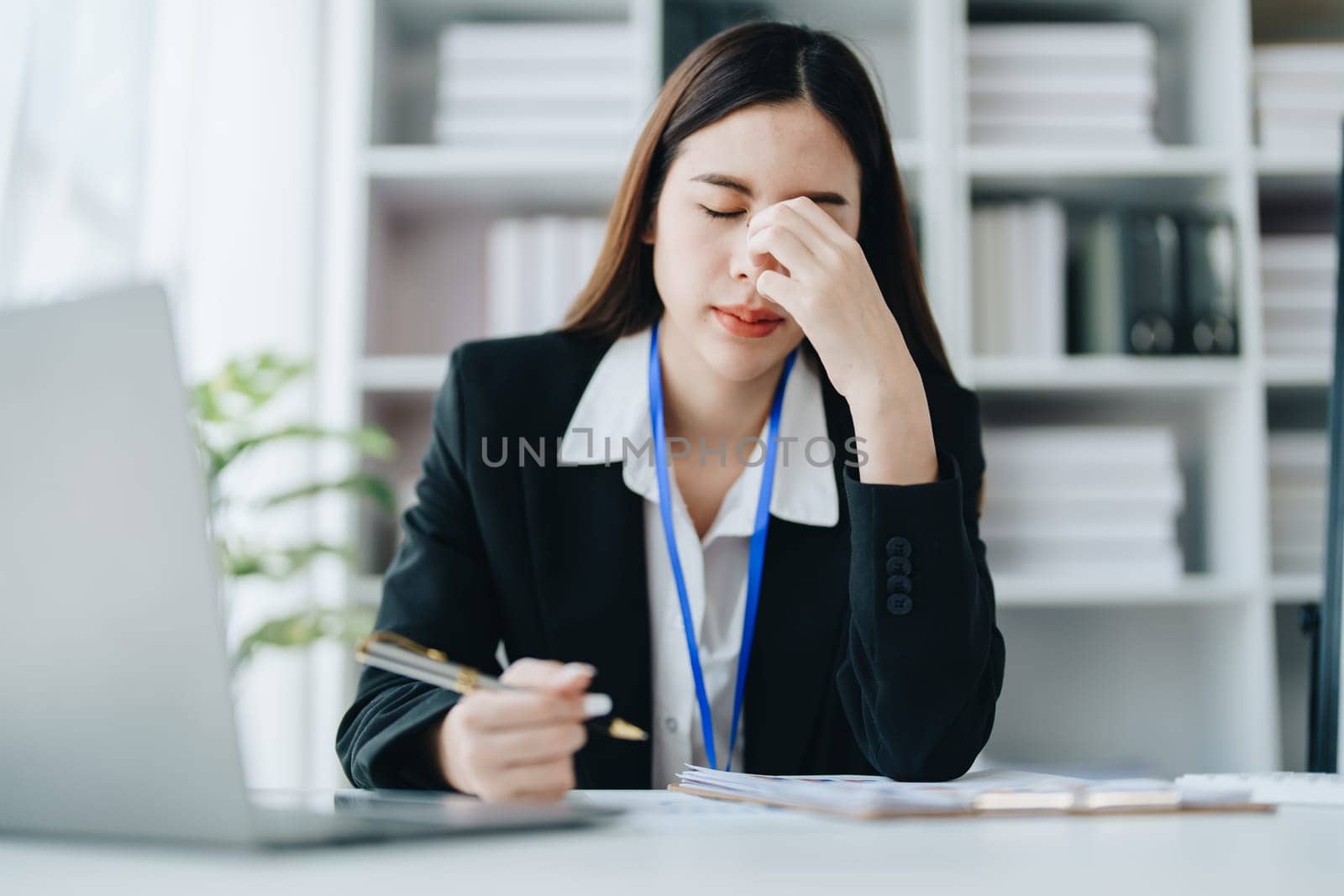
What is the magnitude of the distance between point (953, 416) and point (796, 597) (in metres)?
0.31

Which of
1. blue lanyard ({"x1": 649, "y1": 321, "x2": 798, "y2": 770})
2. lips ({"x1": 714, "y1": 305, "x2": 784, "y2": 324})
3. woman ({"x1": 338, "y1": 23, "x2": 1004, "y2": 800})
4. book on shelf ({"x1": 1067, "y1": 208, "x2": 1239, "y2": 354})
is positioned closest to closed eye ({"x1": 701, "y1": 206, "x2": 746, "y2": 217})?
woman ({"x1": 338, "y1": 23, "x2": 1004, "y2": 800})

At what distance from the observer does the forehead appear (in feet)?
4.09

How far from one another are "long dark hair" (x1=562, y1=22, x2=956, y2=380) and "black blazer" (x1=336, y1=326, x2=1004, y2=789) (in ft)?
0.26

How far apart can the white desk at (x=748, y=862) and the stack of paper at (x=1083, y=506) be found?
162 centimetres

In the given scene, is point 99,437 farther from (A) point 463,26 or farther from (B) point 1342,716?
(A) point 463,26

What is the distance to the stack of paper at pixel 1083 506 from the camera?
2.22 metres

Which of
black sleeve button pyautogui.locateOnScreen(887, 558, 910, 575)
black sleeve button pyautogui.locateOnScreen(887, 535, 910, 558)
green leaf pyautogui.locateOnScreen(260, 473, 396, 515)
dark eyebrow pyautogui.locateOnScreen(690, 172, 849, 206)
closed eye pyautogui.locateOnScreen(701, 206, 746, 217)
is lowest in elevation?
black sleeve button pyautogui.locateOnScreen(887, 558, 910, 575)

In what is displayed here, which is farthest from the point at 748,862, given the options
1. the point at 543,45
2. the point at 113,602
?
the point at 543,45

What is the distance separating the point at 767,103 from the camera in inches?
50.3

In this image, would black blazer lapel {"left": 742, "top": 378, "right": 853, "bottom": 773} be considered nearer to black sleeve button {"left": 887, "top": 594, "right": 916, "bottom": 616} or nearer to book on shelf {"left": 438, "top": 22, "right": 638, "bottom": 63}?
black sleeve button {"left": 887, "top": 594, "right": 916, "bottom": 616}

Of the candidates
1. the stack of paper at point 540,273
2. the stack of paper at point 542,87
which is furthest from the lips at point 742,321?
the stack of paper at point 542,87

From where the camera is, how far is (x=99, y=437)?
533 mm

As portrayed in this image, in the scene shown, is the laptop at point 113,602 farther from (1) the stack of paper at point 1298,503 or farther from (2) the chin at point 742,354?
(1) the stack of paper at point 1298,503

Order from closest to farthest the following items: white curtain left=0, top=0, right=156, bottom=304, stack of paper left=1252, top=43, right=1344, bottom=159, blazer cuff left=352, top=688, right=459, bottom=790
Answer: blazer cuff left=352, top=688, right=459, bottom=790 → white curtain left=0, top=0, right=156, bottom=304 → stack of paper left=1252, top=43, right=1344, bottom=159
